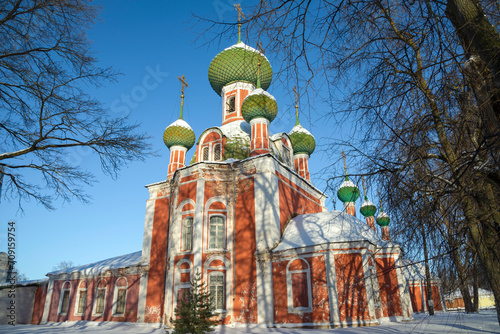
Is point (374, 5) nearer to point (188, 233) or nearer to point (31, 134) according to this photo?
point (31, 134)

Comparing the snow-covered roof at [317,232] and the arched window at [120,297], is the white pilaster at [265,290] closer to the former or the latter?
the snow-covered roof at [317,232]

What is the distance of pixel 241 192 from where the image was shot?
516 inches

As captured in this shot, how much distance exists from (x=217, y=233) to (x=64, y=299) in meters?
9.93

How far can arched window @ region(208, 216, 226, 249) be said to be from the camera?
1245cm

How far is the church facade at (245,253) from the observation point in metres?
10.8

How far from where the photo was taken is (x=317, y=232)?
12.1 meters

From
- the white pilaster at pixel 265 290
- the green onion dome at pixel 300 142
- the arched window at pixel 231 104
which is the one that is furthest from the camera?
the arched window at pixel 231 104

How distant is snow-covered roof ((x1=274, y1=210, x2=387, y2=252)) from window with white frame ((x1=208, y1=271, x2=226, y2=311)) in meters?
2.31

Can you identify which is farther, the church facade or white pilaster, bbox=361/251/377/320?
the church facade

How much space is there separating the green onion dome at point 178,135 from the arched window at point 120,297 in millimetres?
6678

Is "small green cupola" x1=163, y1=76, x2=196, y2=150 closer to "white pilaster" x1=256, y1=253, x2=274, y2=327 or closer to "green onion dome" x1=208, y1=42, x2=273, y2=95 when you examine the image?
"green onion dome" x1=208, y1=42, x2=273, y2=95

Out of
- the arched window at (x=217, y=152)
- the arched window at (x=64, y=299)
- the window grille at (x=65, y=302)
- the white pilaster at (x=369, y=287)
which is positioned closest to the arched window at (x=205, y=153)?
the arched window at (x=217, y=152)

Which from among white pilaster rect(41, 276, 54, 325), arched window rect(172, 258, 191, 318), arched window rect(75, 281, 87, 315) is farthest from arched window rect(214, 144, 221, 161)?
white pilaster rect(41, 276, 54, 325)

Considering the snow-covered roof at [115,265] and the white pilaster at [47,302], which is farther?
the white pilaster at [47,302]
